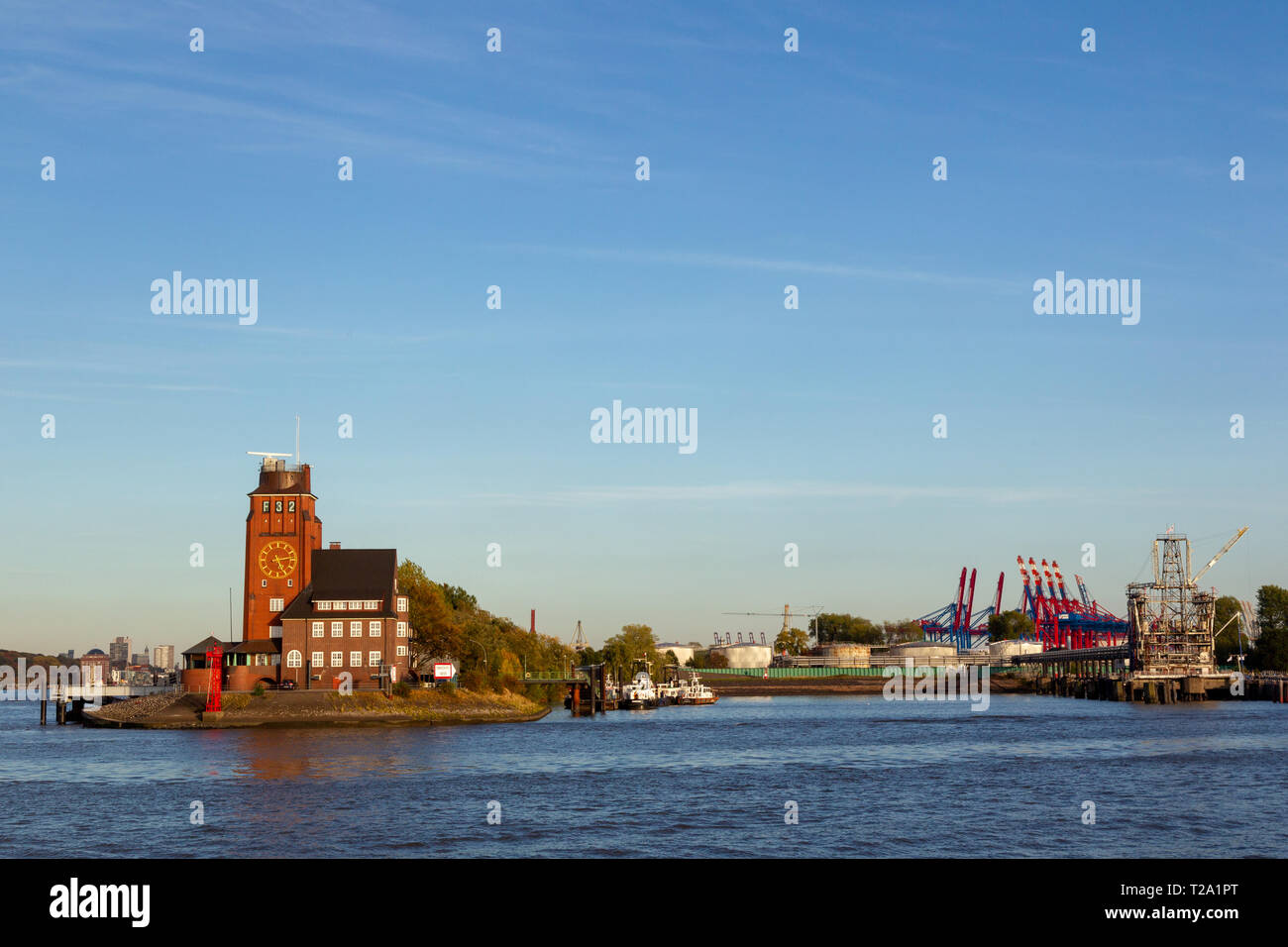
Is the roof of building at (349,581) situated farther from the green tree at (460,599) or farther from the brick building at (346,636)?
the green tree at (460,599)

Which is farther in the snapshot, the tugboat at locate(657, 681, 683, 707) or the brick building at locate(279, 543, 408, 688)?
the tugboat at locate(657, 681, 683, 707)

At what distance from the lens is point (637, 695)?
151m

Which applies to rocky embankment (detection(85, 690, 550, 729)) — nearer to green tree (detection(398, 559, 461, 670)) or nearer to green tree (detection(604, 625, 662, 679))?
green tree (detection(398, 559, 461, 670))

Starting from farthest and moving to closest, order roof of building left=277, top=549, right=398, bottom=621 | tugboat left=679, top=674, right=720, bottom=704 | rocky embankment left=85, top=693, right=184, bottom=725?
tugboat left=679, top=674, right=720, bottom=704
rocky embankment left=85, top=693, right=184, bottom=725
roof of building left=277, top=549, right=398, bottom=621

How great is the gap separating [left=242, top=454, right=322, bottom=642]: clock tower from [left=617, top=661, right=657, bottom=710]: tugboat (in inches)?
2119

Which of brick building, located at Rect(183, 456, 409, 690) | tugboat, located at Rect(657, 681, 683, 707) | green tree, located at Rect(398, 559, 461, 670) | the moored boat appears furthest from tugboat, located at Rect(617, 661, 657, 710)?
brick building, located at Rect(183, 456, 409, 690)

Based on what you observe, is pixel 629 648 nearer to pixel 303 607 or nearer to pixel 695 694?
pixel 695 694

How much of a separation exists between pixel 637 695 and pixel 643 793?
332 ft

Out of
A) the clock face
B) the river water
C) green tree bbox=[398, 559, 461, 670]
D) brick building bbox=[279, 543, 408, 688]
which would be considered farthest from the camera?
green tree bbox=[398, 559, 461, 670]

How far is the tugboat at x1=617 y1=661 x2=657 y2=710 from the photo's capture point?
148000 millimetres

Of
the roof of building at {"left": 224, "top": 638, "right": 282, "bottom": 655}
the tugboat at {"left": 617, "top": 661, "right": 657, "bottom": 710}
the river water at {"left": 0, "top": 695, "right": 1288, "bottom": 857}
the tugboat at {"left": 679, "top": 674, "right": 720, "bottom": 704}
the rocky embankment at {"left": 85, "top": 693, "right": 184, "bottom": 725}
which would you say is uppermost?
the roof of building at {"left": 224, "top": 638, "right": 282, "bottom": 655}

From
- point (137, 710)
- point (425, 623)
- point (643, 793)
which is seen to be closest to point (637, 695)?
point (425, 623)
